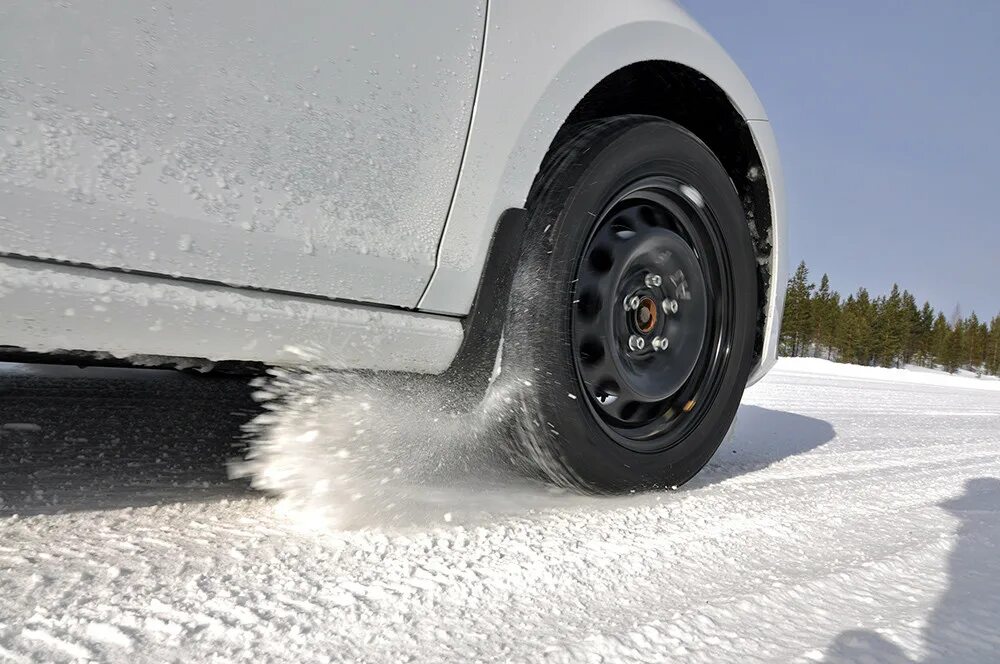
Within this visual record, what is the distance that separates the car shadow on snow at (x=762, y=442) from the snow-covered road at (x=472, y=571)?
0.26m

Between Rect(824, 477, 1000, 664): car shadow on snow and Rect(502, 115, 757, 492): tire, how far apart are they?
2.23 ft

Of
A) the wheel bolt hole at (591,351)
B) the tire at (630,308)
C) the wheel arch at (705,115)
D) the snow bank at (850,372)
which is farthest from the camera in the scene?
the snow bank at (850,372)

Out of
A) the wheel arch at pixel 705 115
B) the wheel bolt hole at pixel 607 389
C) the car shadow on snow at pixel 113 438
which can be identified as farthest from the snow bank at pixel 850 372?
the wheel bolt hole at pixel 607 389

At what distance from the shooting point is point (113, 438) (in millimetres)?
2033

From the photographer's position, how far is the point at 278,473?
1560 mm

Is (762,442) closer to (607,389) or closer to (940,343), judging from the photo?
(607,389)

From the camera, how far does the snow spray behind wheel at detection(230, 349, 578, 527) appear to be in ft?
4.90

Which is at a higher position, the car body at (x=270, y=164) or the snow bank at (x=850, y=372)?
the car body at (x=270, y=164)

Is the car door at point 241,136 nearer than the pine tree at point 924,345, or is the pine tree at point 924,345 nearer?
the car door at point 241,136

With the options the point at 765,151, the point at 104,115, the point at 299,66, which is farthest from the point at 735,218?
the point at 104,115

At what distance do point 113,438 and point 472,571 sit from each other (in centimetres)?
130

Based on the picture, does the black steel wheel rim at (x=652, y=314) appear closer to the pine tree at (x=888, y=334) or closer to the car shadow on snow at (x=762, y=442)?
the car shadow on snow at (x=762, y=442)

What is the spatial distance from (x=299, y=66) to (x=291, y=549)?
0.82 metres

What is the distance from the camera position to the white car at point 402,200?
40.6 inches
